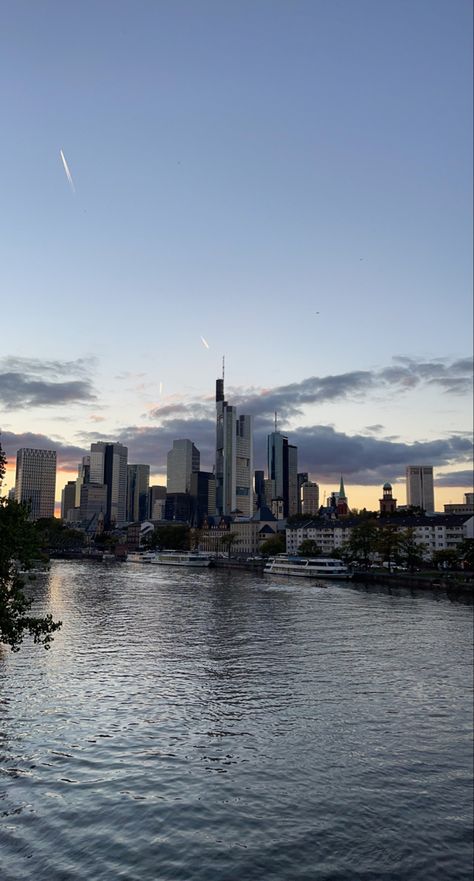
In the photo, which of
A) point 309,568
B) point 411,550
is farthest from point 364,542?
point 411,550

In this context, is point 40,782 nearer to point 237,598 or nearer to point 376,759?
point 376,759

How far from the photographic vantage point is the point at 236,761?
89.2 ft

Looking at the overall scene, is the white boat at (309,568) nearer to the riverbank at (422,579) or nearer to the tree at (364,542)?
the riverbank at (422,579)

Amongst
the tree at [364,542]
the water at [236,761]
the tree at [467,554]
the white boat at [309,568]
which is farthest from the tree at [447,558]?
the water at [236,761]

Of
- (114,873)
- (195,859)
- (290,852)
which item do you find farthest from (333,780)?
(114,873)

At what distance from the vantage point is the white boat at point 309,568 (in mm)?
141125

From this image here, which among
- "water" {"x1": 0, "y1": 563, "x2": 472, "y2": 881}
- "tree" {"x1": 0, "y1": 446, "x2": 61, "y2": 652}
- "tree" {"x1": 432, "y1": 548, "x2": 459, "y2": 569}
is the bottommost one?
"water" {"x1": 0, "y1": 563, "x2": 472, "y2": 881}

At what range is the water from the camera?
1981 cm

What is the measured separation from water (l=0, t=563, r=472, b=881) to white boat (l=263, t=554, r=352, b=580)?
87544mm

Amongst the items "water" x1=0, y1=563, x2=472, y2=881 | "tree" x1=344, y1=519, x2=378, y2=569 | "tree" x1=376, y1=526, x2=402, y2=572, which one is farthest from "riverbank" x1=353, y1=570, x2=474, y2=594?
"water" x1=0, y1=563, x2=472, y2=881

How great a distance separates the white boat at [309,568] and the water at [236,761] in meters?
87.5

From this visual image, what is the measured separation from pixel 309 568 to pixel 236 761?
121 m

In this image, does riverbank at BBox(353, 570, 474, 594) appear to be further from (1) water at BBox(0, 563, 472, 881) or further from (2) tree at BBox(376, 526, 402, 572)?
(1) water at BBox(0, 563, 472, 881)

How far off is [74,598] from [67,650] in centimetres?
4298
